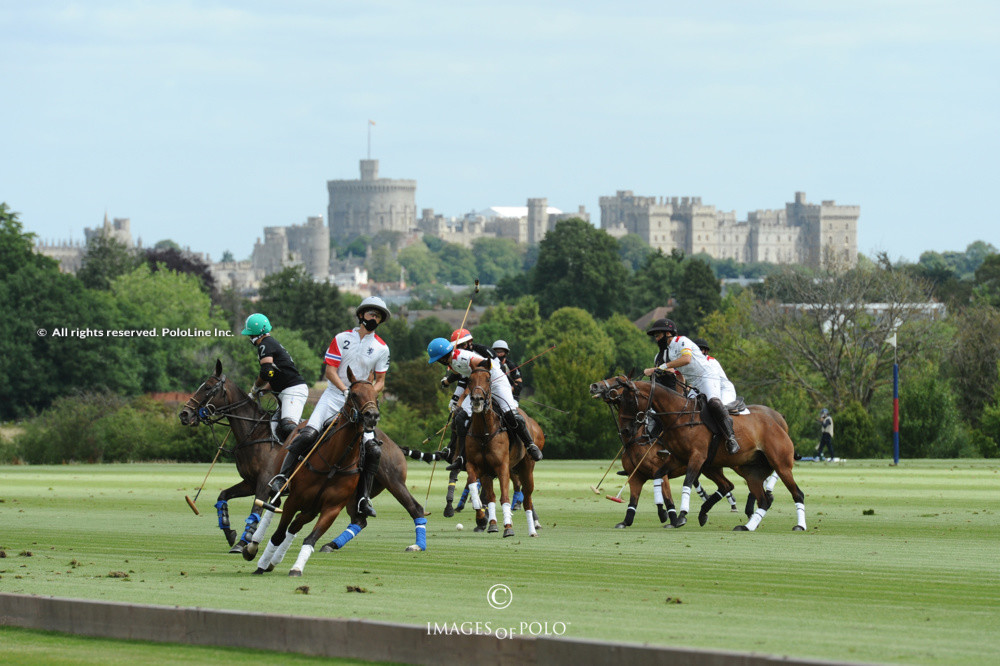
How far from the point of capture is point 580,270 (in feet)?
411

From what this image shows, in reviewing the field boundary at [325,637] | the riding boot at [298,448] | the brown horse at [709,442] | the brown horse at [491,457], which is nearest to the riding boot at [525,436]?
the brown horse at [491,457]

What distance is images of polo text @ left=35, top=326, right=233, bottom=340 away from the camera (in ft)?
255

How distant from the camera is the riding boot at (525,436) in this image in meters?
16.8

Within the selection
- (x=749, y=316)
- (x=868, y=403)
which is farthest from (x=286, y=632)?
(x=749, y=316)

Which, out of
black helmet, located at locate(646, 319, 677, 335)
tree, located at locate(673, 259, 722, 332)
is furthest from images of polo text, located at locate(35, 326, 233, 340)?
A: black helmet, located at locate(646, 319, 677, 335)

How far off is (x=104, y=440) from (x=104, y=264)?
78.2 metres

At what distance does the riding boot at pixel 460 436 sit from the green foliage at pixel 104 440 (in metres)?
31.3

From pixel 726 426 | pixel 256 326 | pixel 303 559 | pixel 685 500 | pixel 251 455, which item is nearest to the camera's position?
pixel 303 559

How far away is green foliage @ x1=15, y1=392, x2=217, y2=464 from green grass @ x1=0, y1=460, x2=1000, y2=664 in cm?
2715

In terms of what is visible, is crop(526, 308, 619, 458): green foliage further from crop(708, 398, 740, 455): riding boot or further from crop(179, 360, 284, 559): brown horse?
crop(179, 360, 284, 559): brown horse

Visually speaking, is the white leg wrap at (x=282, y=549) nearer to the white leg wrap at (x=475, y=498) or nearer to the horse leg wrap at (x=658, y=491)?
the white leg wrap at (x=475, y=498)

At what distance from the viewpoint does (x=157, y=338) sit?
8544 centimetres

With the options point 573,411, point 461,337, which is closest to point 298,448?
point 461,337

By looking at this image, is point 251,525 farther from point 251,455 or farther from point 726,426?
point 726,426
